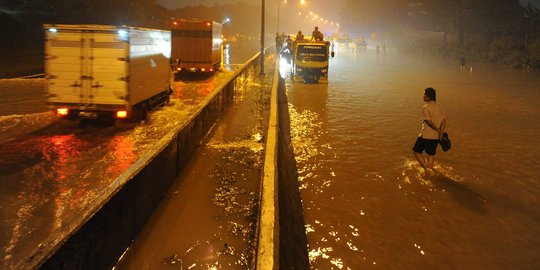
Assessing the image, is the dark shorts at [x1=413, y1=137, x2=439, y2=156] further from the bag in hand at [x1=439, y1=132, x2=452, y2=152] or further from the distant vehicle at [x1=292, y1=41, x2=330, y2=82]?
the distant vehicle at [x1=292, y1=41, x2=330, y2=82]

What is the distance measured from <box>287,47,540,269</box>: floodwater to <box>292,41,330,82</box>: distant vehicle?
782cm

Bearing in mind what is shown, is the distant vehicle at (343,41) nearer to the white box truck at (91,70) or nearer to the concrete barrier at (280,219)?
the white box truck at (91,70)

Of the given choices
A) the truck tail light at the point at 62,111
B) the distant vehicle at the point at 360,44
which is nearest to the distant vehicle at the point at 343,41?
the distant vehicle at the point at 360,44

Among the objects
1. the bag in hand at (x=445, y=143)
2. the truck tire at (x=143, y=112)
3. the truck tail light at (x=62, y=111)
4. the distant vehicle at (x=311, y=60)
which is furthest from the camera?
the distant vehicle at (x=311, y=60)

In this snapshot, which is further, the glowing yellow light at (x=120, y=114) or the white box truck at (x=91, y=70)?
the glowing yellow light at (x=120, y=114)

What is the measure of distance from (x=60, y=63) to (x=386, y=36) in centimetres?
10105

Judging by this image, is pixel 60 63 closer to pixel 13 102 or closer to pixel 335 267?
pixel 13 102

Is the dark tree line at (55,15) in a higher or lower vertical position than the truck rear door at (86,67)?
higher

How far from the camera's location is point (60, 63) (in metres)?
11.5

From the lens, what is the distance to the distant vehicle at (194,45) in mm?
25266

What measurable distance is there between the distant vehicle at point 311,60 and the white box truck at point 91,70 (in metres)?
13.0

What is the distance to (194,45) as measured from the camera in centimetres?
2562

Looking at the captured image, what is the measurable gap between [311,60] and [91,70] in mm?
14462

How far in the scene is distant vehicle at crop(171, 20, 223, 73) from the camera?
25266mm
